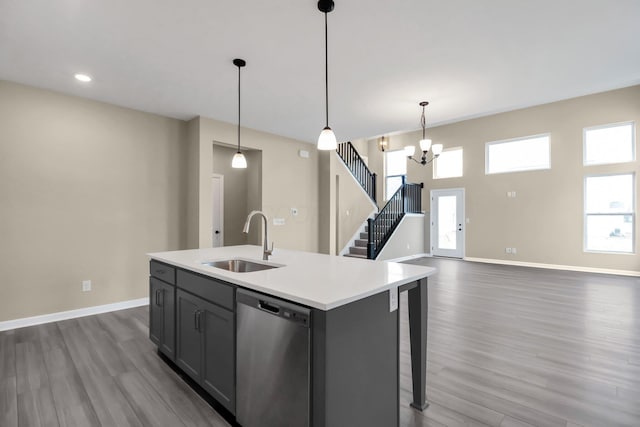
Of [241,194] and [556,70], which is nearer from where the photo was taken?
[556,70]

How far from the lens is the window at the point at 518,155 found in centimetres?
716

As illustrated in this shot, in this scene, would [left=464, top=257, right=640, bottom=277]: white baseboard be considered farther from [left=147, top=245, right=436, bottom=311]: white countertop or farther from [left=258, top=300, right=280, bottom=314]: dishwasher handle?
[left=258, top=300, right=280, bottom=314]: dishwasher handle

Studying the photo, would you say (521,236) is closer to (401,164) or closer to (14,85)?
(401,164)

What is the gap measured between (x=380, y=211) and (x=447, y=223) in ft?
6.88

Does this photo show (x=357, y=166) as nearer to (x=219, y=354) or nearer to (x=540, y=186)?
(x=540, y=186)

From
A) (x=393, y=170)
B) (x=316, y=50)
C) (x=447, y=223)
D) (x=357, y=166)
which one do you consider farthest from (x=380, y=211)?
(x=316, y=50)

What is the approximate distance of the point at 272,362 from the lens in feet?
5.09

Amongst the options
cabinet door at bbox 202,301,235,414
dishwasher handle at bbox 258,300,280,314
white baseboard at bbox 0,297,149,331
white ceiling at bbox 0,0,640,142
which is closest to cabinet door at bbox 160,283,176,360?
cabinet door at bbox 202,301,235,414

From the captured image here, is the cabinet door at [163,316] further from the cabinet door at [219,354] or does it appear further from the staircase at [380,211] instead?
the staircase at [380,211]

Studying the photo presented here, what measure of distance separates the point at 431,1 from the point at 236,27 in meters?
1.51

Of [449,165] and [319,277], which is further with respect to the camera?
[449,165]

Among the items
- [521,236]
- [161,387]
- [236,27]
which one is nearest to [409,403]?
[161,387]

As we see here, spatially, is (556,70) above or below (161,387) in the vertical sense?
above

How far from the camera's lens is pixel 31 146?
3.51 m
